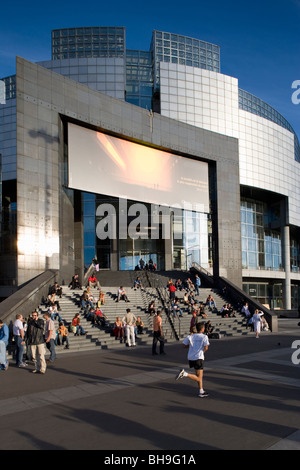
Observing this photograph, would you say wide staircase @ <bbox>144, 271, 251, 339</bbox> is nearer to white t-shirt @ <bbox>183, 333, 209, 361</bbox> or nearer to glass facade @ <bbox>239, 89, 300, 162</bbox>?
white t-shirt @ <bbox>183, 333, 209, 361</bbox>

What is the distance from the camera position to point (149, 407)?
767 cm

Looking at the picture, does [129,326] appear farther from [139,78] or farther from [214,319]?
[139,78]

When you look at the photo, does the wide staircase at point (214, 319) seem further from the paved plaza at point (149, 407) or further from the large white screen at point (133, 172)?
the paved plaza at point (149, 407)

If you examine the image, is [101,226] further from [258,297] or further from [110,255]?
[258,297]

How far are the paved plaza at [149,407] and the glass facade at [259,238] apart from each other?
132ft

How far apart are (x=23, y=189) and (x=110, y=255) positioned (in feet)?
73.8

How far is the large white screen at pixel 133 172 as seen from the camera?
26.0 metres

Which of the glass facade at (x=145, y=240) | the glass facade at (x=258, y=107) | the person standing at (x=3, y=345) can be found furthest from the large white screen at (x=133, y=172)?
the glass facade at (x=258, y=107)

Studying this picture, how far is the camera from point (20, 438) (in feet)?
19.6

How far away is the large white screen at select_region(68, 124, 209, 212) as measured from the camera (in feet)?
85.3

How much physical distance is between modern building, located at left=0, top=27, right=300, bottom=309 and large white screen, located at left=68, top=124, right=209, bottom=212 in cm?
8

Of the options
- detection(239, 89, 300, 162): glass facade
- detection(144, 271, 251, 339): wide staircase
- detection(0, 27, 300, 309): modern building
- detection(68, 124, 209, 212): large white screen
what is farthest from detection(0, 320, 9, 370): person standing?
detection(239, 89, 300, 162): glass facade

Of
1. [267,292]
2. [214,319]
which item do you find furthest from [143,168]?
[267,292]
